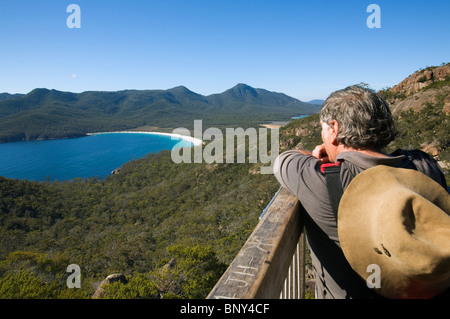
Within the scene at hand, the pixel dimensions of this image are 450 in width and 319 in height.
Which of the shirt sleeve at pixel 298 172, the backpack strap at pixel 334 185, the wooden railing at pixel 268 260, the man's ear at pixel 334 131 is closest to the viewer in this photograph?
the wooden railing at pixel 268 260

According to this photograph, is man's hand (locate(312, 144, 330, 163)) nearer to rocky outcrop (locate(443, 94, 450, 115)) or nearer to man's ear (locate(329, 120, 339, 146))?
man's ear (locate(329, 120, 339, 146))

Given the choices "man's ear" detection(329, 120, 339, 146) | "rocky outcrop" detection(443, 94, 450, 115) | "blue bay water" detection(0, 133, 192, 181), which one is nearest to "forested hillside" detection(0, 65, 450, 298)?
"rocky outcrop" detection(443, 94, 450, 115)

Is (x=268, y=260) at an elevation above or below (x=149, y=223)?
above

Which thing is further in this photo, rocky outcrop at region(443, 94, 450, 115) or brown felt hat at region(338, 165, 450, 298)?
rocky outcrop at region(443, 94, 450, 115)

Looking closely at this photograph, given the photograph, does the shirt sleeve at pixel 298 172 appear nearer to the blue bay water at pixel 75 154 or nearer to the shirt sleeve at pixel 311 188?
the shirt sleeve at pixel 311 188

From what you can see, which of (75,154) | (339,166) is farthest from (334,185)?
(75,154)

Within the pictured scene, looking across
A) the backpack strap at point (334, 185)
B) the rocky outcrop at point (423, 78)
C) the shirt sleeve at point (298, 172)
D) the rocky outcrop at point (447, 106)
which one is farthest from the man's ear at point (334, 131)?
the rocky outcrop at point (423, 78)

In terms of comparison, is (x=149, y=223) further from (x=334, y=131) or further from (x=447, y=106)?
(x=334, y=131)
